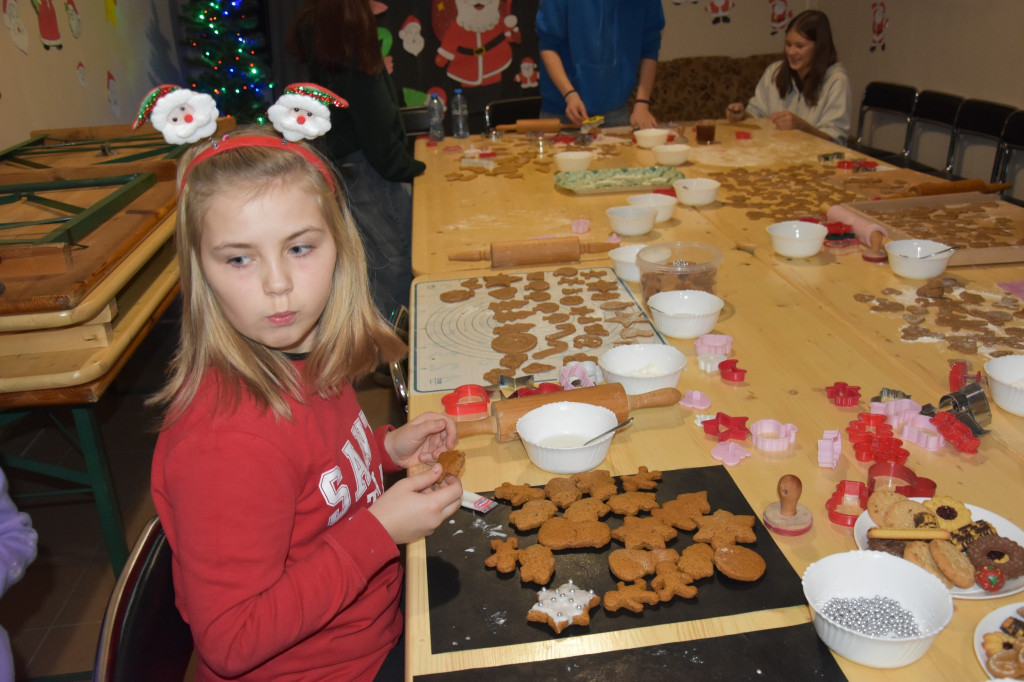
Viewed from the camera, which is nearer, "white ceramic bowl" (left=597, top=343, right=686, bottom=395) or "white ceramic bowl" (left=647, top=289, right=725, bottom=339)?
"white ceramic bowl" (left=597, top=343, right=686, bottom=395)

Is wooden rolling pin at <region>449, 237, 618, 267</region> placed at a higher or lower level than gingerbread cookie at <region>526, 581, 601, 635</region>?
higher

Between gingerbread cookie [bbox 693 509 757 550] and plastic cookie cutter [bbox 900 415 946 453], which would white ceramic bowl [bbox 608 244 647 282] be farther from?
gingerbread cookie [bbox 693 509 757 550]

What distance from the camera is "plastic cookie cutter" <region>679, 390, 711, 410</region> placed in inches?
56.7

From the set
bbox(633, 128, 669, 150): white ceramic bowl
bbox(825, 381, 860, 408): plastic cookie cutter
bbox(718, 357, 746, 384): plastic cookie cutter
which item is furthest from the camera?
bbox(633, 128, 669, 150): white ceramic bowl

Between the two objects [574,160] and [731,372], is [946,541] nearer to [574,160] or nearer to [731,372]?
[731,372]

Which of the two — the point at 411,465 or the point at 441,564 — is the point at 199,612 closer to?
the point at 441,564

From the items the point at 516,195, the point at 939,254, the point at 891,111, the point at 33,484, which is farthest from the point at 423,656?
the point at 891,111

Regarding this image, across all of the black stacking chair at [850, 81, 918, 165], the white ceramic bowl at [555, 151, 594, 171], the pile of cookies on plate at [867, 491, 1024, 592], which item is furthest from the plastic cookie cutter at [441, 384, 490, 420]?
the black stacking chair at [850, 81, 918, 165]

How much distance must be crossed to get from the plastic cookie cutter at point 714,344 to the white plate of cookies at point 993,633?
30.8 inches

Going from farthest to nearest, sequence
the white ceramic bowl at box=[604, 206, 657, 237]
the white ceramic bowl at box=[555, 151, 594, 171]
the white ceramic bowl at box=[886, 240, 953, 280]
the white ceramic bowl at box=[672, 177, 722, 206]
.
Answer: the white ceramic bowl at box=[555, 151, 594, 171], the white ceramic bowl at box=[672, 177, 722, 206], the white ceramic bowl at box=[604, 206, 657, 237], the white ceramic bowl at box=[886, 240, 953, 280]

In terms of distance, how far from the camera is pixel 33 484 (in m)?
2.95

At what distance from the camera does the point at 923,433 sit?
128 cm

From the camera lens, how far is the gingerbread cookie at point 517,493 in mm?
1181

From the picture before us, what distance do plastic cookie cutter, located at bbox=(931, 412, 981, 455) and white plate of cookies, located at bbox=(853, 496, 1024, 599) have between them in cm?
21
